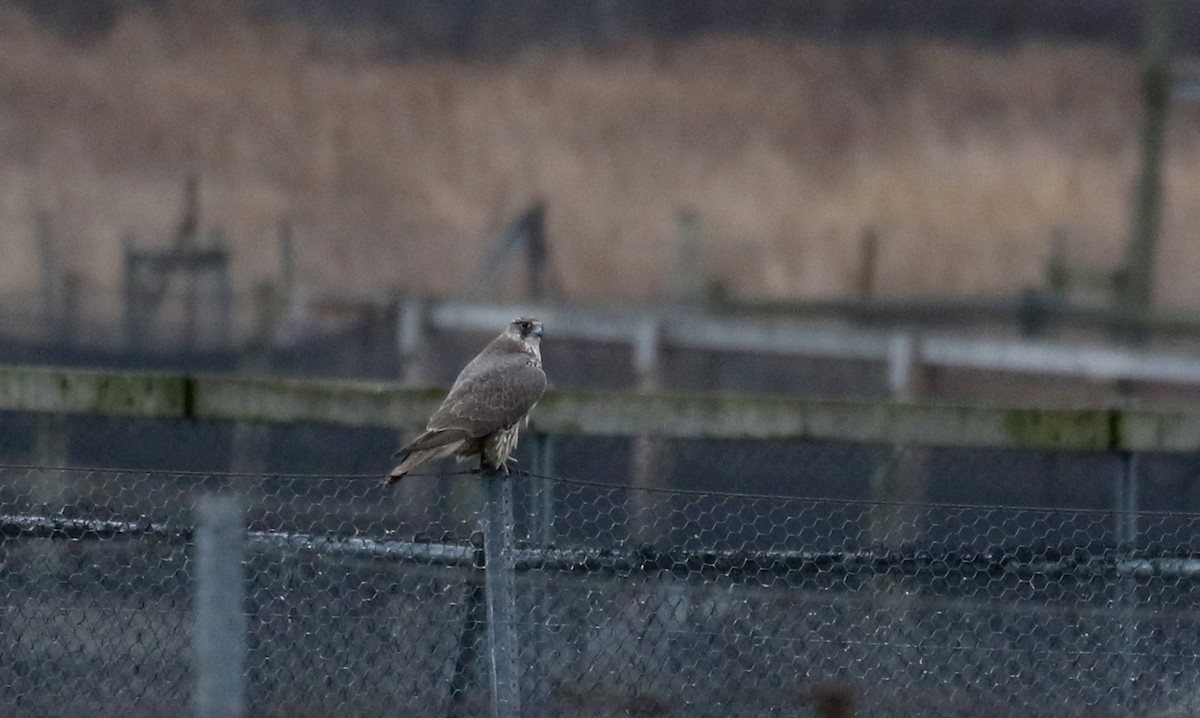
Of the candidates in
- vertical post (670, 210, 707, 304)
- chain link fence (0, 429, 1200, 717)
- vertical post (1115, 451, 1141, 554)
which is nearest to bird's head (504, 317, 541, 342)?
chain link fence (0, 429, 1200, 717)

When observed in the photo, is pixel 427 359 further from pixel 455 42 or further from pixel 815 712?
pixel 455 42

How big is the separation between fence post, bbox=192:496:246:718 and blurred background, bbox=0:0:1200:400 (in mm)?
17628

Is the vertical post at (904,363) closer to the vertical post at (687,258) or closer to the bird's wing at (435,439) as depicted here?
the bird's wing at (435,439)

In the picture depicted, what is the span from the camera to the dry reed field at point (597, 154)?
31250mm

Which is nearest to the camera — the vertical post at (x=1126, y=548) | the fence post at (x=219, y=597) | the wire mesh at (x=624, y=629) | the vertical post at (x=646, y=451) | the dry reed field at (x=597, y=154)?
the fence post at (x=219, y=597)

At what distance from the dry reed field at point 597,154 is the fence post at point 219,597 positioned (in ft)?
78.1

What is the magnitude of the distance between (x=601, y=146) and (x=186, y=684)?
33570 millimetres

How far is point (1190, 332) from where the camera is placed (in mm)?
13477

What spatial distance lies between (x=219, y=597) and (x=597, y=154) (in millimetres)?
34149

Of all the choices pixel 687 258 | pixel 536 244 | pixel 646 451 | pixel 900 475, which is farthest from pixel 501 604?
pixel 536 244

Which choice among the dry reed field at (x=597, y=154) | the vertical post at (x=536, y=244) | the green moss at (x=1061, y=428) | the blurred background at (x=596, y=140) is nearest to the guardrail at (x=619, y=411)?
the green moss at (x=1061, y=428)

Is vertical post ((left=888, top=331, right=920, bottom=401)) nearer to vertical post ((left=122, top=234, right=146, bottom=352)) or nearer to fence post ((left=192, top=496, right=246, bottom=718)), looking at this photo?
fence post ((left=192, top=496, right=246, bottom=718))

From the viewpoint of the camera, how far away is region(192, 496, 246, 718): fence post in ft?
14.8

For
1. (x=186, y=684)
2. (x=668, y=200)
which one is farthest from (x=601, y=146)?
(x=186, y=684)
